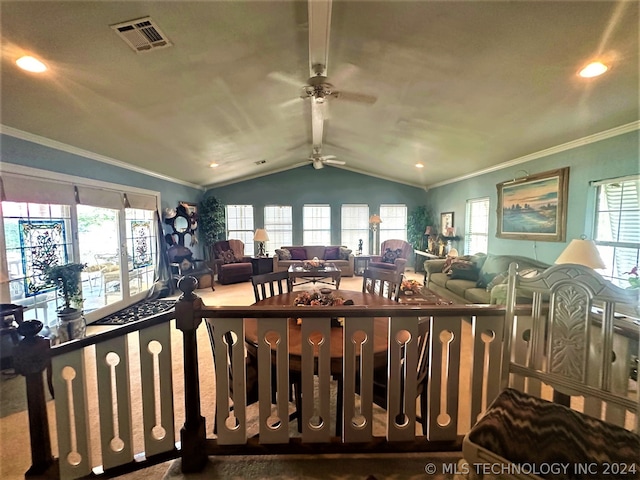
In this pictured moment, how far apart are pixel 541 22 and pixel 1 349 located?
16.0ft

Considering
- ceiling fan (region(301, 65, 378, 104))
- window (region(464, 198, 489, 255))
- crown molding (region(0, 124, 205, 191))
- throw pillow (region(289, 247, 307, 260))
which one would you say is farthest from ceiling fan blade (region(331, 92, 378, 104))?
throw pillow (region(289, 247, 307, 260))

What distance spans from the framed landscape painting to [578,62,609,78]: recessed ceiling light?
184cm

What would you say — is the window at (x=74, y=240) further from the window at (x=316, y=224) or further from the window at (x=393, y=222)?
the window at (x=393, y=222)

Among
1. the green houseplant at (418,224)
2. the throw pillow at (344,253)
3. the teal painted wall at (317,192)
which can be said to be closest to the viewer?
the throw pillow at (344,253)

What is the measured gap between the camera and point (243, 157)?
20.0 feet

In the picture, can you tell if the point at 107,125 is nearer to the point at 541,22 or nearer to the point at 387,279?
the point at 387,279

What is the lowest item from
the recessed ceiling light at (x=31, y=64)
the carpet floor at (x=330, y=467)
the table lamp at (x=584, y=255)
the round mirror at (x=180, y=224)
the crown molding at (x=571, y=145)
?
the carpet floor at (x=330, y=467)

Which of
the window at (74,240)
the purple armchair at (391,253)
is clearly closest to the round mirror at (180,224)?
the window at (74,240)

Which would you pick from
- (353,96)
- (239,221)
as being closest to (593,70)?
(353,96)

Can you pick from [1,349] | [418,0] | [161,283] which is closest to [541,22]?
[418,0]

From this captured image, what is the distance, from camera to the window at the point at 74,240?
3102 mm

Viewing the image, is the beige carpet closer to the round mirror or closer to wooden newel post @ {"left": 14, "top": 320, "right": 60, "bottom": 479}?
wooden newel post @ {"left": 14, "top": 320, "right": 60, "bottom": 479}

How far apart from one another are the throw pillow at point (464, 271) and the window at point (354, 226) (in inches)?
158

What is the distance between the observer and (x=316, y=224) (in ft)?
28.4
